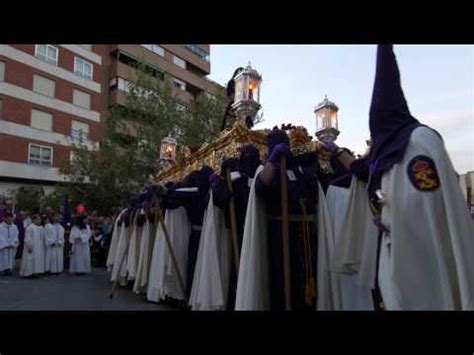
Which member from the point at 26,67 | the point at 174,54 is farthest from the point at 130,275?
the point at 174,54

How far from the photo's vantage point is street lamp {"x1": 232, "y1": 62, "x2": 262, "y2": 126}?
538cm

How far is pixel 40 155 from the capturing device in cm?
2617

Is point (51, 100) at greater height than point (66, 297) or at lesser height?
greater

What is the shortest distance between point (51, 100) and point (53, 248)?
18894mm

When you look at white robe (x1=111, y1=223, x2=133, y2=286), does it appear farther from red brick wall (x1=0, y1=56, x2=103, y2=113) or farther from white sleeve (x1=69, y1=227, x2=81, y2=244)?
red brick wall (x1=0, y1=56, x2=103, y2=113)

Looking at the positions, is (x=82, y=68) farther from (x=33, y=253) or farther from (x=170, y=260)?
(x=170, y=260)

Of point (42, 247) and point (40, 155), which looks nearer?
point (42, 247)

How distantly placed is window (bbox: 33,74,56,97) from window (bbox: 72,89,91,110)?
1.75m

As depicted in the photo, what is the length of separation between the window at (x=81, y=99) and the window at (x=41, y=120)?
2644 mm

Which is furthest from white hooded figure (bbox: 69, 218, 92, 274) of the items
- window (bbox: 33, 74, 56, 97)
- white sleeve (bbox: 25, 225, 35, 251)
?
window (bbox: 33, 74, 56, 97)

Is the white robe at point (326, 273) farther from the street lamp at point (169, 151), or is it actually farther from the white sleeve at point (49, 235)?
the white sleeve at point (49, 235)

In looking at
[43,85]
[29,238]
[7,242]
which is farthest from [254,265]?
[43,85]
